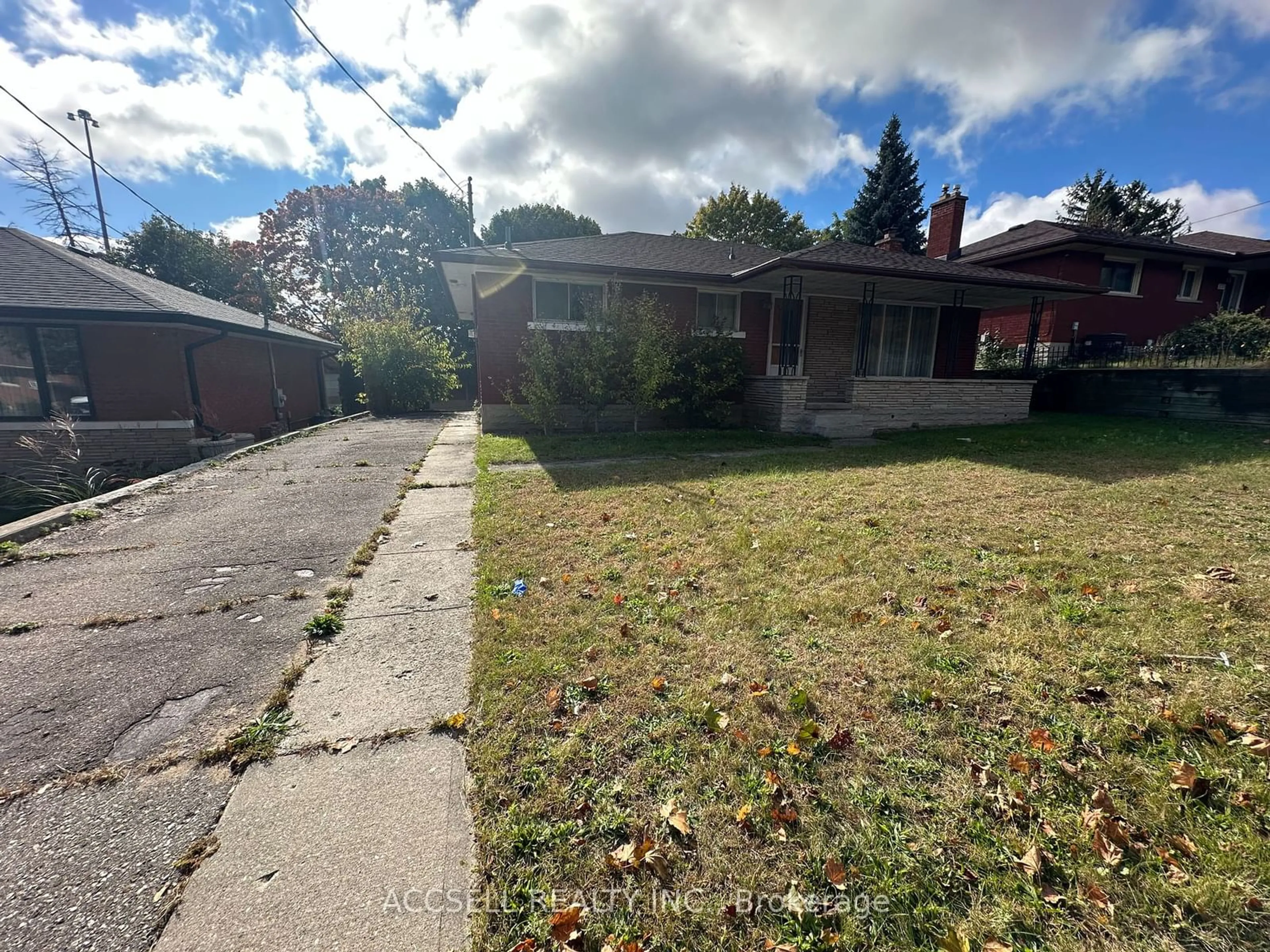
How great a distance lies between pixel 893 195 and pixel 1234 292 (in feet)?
53.4

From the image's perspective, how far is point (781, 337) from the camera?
43.6 ft

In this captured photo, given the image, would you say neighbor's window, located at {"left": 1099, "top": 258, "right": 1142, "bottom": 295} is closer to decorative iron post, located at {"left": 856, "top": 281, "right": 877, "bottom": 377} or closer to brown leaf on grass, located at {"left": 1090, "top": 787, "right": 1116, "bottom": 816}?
decorative iron post, located at {"left": 856, "top": 281, "right": 877, "bottom": 377}

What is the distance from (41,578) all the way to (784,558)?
5939mm

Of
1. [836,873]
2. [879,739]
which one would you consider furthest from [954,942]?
[879,739]

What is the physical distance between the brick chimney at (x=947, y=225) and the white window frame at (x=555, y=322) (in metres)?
12.0

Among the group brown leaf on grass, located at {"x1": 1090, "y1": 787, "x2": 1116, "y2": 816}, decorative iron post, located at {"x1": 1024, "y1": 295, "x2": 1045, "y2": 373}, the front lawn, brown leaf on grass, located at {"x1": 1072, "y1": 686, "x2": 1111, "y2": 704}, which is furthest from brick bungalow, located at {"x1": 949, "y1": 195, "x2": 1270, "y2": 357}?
brown leaf on grass, located at {"x1": 1090, "y1": 787, "x2": 1116, "y2": 816}

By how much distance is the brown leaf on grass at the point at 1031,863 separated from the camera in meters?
1.54

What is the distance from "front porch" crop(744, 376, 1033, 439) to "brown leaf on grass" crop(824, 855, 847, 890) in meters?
10.5

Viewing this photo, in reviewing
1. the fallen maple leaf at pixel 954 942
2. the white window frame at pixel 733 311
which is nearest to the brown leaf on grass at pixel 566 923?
the fallen maple leaf at pixel 954 942

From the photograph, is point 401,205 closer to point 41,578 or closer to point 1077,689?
point 41,578

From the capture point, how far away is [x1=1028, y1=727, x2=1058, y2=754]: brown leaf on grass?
2.01 metres

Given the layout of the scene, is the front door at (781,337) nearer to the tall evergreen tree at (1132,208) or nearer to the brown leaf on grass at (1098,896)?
the brown leaf on grass at (1098,896)

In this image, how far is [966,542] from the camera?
170 inches

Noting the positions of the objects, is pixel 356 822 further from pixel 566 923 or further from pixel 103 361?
pixel 103 361
